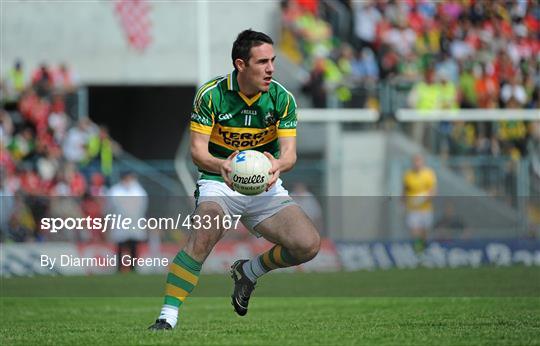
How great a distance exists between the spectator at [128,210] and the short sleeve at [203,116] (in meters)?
9.24

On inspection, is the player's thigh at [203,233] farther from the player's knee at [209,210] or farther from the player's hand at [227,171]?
the player's hand at [227,171]

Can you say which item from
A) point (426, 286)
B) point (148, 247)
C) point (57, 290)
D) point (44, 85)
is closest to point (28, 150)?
point (44, 85)

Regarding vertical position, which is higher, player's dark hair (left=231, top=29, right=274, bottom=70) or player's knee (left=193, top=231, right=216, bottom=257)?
player's dark hair (left=231, top=29, right=274, bottom=70)

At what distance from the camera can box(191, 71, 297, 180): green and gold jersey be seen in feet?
30.5

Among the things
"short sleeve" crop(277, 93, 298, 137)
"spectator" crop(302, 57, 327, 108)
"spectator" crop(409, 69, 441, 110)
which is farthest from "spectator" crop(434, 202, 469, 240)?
"short sleeve" crop(277, 93, 298, 137)

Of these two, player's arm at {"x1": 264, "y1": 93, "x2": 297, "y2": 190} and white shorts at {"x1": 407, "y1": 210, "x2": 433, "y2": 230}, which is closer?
player's arm at {"x1": 264, "y1": 93, "x2": 297, "y2": 190}

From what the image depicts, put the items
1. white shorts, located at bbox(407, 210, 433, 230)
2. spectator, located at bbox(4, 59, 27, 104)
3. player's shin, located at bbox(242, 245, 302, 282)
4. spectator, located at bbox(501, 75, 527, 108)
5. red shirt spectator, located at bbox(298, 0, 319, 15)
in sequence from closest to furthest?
player's shin, located at bbox(242, 245, 302, 282) < white shorts, located at bbox(407, 210, 433, 230) < spectator, located at bbox(4, 59, 27, 104) < spectator, located at bbox(501, 75, 527, 108) < red shirt spectator, located at bbox(298, 0, 319, 15)

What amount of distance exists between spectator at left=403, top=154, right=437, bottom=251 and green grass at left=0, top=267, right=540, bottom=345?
1515 mm

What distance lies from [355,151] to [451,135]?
179cm

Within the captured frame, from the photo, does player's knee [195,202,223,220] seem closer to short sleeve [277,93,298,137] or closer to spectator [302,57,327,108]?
short sleeve [277,93,298,137]

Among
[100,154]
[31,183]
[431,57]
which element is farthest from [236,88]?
[431,57]

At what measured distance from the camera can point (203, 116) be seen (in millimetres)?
9141

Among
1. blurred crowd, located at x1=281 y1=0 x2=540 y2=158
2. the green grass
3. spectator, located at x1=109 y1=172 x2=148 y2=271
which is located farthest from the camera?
blurred crowd, located at x1=281 y1=0 x2=540 y2=158

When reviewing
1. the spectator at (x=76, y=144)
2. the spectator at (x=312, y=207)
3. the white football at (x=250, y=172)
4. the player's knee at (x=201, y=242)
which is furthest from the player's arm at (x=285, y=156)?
the spectator at (x=76, y=144)
